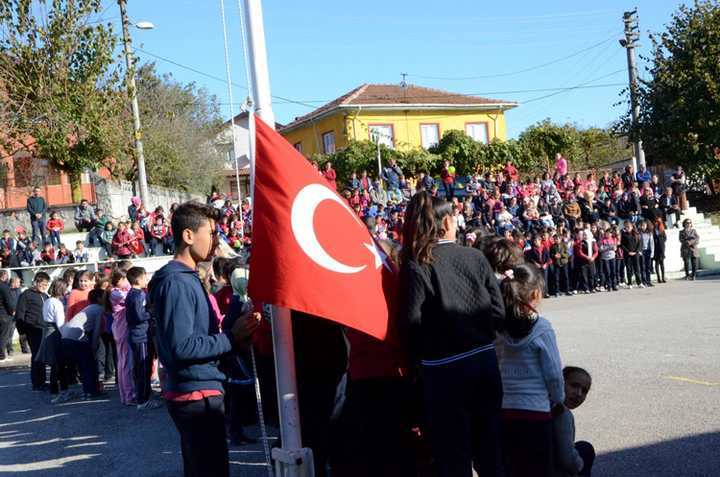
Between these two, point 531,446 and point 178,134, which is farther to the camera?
point 178,134

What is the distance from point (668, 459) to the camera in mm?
5371

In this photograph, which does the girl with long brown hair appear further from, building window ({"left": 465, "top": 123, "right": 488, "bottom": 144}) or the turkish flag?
building window ({"left": 465, "top": 123, "right": 488, "bottom": 144})

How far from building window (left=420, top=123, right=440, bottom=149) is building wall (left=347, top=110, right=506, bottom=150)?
0.18 m

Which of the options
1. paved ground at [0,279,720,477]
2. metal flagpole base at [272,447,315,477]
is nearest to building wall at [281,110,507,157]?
paved ground at [0,279,720,477]

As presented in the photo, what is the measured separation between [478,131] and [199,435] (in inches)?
1810

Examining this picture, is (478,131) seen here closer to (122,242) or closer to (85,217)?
(85,217)

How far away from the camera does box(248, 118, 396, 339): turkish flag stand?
10.6ft

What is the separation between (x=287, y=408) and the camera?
Result: 3342 mm

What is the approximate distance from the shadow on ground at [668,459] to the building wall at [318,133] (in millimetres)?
40021

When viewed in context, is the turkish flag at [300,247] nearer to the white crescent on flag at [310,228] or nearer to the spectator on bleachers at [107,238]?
the white crescent on flag at [310,228]

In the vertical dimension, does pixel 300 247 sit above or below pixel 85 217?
below

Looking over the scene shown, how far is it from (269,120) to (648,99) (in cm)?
2786

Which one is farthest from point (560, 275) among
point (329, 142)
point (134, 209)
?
point (329, 142)

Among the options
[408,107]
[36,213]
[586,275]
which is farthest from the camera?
[408,107]
